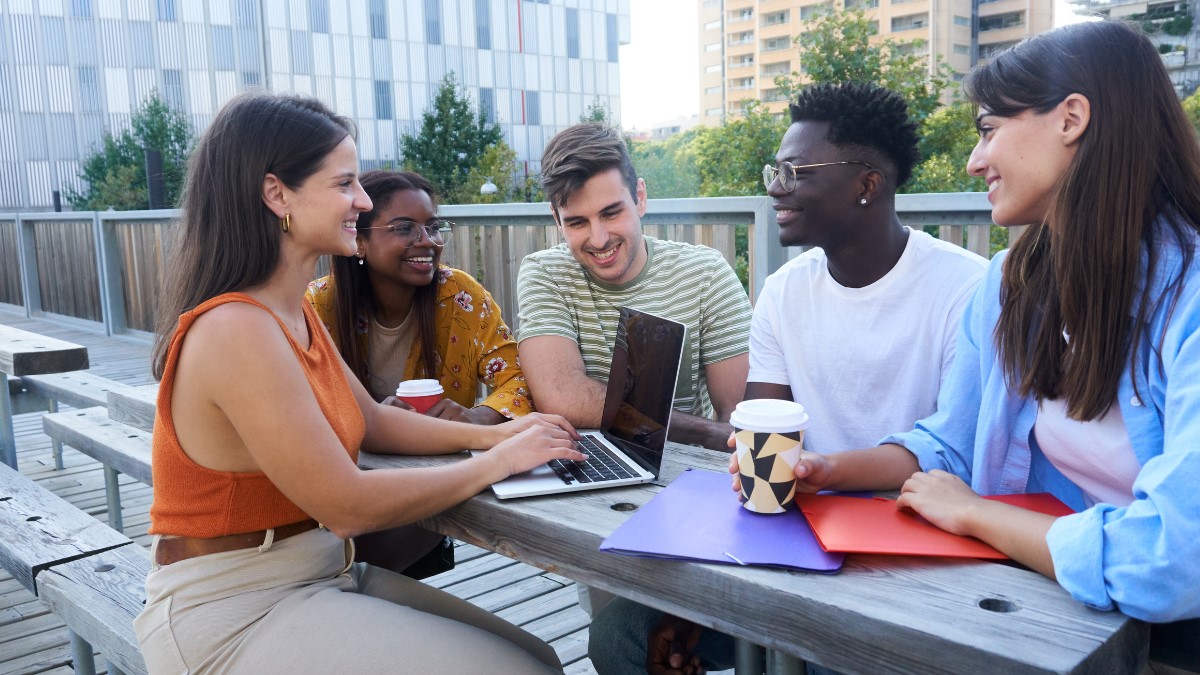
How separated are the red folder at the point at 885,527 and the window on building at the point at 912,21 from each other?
9389 cm

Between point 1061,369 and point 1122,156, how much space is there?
32 cm

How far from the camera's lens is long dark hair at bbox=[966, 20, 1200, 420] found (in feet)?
4.33

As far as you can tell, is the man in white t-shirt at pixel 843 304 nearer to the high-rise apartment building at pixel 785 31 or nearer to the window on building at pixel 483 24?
the window on building at pixel 483 24

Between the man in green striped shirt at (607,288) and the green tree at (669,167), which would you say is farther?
the green tree at (669,167)

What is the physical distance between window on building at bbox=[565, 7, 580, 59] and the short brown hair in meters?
69.8

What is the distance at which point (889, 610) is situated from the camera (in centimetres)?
110

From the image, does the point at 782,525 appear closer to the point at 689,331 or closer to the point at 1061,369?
the point at 1061,369

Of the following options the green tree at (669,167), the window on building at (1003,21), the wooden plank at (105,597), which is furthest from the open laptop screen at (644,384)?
the window on building at (1003,21)

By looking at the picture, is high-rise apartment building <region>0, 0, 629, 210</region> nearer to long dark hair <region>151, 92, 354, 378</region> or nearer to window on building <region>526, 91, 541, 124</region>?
window on building <region>526, 91, 541, 124</region>

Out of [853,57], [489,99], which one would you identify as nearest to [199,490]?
[853,57]

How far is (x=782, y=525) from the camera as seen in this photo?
139 cm

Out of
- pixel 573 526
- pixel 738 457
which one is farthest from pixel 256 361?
pixel 738 457

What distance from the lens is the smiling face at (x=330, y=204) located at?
72.7 inches

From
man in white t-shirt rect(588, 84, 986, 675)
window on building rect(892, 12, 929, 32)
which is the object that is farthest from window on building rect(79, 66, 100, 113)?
window on building rect(892, 12, 929, 32)
